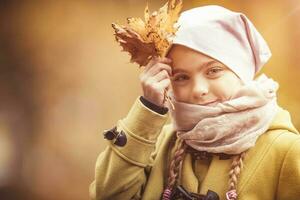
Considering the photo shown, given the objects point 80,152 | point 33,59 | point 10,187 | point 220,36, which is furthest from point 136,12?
point 10,187

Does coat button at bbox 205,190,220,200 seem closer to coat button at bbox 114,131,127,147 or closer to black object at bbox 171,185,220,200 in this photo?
black object at bbox 171,185,220,200

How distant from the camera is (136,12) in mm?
1609

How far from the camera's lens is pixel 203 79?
3.28ft

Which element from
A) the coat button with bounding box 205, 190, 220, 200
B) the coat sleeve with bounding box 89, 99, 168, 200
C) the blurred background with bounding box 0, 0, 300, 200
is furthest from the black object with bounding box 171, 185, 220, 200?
the blurred background with bounding box 0, 0, 300, 200

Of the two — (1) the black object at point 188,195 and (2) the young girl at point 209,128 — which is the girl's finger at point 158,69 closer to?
(2) the young girl at point 209,128

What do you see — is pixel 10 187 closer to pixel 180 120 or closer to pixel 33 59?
pixel 33 59

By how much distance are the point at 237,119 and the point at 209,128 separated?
0.20 ft

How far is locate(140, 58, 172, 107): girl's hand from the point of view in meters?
1.01

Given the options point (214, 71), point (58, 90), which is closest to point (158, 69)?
point (214, 71)

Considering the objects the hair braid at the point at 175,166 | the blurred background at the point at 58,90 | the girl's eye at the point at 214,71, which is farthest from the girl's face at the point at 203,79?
the blurred background at the point at 58,90

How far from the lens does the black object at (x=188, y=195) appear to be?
947mm

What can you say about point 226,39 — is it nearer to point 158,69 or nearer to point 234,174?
point 158,69

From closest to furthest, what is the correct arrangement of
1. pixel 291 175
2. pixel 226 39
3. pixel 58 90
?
pixel 291 175 → pixel 226 39 → pixel 58 90

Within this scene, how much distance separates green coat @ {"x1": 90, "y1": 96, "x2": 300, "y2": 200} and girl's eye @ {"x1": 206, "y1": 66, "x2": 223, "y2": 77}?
0.14m
